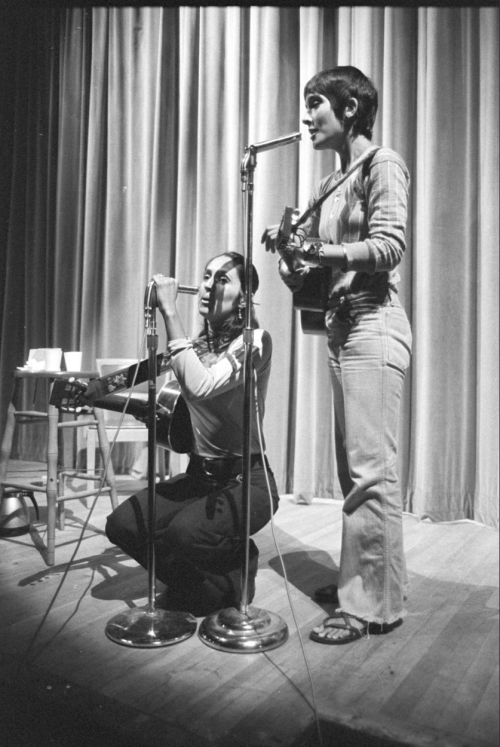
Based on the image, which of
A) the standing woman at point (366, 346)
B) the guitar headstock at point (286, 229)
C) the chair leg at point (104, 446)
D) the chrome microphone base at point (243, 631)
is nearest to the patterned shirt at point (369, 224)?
the standing woman at point (366, 346)

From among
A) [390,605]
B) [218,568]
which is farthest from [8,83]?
[390,605]

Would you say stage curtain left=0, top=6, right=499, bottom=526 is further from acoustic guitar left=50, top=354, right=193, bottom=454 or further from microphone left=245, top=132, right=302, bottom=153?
microphone left=245, top=132, right=302, bottom=153

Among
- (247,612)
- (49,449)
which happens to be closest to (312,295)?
(247,612)

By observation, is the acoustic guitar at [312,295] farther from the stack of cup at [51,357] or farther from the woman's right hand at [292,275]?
the stack of cup at [51,357]

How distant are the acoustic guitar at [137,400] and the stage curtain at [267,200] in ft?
2.40

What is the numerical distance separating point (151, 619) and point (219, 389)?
0.58m

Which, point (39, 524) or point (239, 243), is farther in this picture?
point (239, 243)

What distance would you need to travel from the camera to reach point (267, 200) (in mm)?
2959

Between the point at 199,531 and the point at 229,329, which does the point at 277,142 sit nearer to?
the point at 229,329

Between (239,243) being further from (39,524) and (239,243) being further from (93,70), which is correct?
(39,524)

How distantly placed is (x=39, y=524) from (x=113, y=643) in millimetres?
1212

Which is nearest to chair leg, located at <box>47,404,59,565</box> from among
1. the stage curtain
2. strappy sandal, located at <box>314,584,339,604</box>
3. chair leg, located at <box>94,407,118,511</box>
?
chair leg, located at <box>94,407,118,511</box>

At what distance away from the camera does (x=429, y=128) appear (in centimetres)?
249

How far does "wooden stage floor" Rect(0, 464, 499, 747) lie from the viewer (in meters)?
0.97
